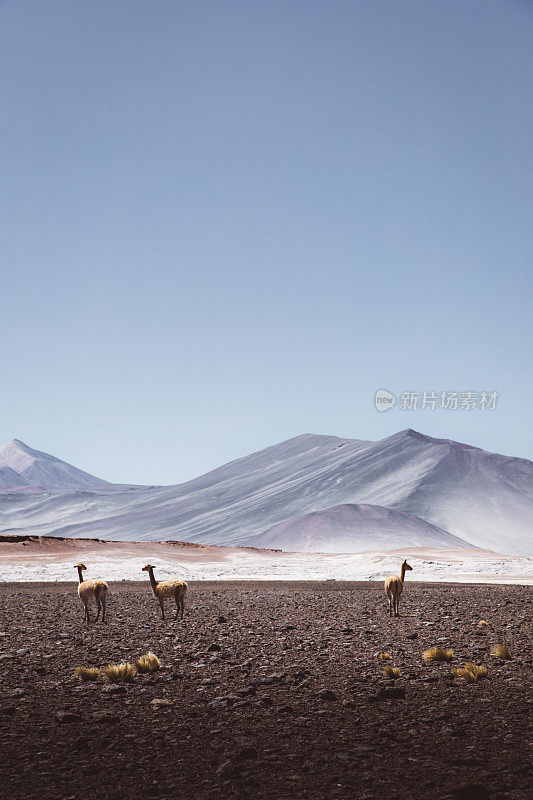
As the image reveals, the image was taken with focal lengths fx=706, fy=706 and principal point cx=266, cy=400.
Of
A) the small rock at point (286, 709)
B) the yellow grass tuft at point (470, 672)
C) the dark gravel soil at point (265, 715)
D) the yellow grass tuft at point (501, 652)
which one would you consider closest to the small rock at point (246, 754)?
the dark gravel soil at point (265, 715)

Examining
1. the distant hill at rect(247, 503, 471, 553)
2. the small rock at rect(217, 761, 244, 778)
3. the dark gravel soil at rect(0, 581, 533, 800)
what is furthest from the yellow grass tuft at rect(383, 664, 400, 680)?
the distant hill at rect(247, 503, 471, 553)

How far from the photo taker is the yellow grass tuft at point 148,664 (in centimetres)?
1124

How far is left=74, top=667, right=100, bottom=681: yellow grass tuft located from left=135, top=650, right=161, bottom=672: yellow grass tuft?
688mm

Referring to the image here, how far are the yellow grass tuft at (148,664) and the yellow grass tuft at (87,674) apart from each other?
69cm

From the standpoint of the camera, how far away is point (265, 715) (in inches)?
344

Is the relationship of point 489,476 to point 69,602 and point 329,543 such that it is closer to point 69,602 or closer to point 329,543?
point 329,543

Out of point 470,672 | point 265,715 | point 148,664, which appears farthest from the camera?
point 148,664

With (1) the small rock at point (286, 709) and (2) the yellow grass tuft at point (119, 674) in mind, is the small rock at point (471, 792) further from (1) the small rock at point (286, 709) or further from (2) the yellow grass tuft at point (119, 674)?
(2) the yellow grass tuft at point (119, 674)

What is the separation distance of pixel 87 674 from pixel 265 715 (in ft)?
11.2

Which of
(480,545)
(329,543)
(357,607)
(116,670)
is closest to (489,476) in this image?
(480,545)

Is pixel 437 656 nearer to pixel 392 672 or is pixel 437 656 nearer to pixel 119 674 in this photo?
pixel 392 672

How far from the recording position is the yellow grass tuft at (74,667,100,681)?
10.8 meters

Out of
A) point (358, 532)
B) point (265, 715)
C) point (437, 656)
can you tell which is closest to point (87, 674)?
point (265, 715)

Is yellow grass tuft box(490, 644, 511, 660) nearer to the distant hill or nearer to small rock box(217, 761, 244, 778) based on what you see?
small rock box(217, 761, 244, 778)
